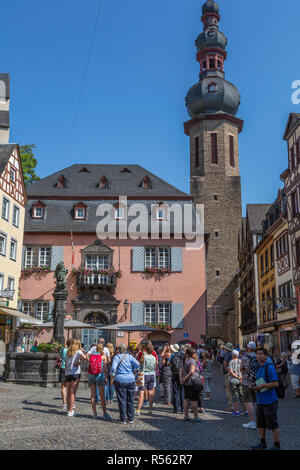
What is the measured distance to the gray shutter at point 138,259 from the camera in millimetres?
31656

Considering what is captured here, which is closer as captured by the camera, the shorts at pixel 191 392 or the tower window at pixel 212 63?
the shorts at pixel 191 392

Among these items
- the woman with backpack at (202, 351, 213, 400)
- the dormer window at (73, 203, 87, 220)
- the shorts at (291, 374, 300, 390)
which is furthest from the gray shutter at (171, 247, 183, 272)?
the woman with backpack at (202, 351, 213, 400)

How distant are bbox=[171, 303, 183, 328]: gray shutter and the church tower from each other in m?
15.0

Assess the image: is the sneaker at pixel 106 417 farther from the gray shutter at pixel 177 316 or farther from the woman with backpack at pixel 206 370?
the gray shutter at pixel 177 316

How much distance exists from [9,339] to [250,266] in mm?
20887

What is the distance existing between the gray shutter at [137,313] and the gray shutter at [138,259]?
7.24 ft

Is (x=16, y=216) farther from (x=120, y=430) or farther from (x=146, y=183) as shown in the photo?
(x=120, y=430)

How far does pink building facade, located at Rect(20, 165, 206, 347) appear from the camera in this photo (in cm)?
3078

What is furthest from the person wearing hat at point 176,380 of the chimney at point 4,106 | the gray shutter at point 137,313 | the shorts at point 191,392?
the chimney at point 4,106

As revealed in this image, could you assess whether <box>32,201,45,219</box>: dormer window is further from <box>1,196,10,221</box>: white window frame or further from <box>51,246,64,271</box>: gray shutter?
<box>1,196,10,221</box>: white window frame

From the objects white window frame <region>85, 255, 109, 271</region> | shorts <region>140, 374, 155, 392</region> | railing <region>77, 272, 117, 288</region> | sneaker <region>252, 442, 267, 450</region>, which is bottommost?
sneaker <region>252, 442, 267, 450</region>

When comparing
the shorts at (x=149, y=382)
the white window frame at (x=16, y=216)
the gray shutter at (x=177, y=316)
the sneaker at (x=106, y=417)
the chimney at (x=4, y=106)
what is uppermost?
the chimney at (x=4, y=106)

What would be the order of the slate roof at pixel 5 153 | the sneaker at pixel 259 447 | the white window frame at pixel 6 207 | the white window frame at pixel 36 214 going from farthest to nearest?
the white window frame at pixel 36 214 < the slate roof at pixel 5 153 < the white window frame at pixel 6 207 < the sneaker at pixel 259 447
